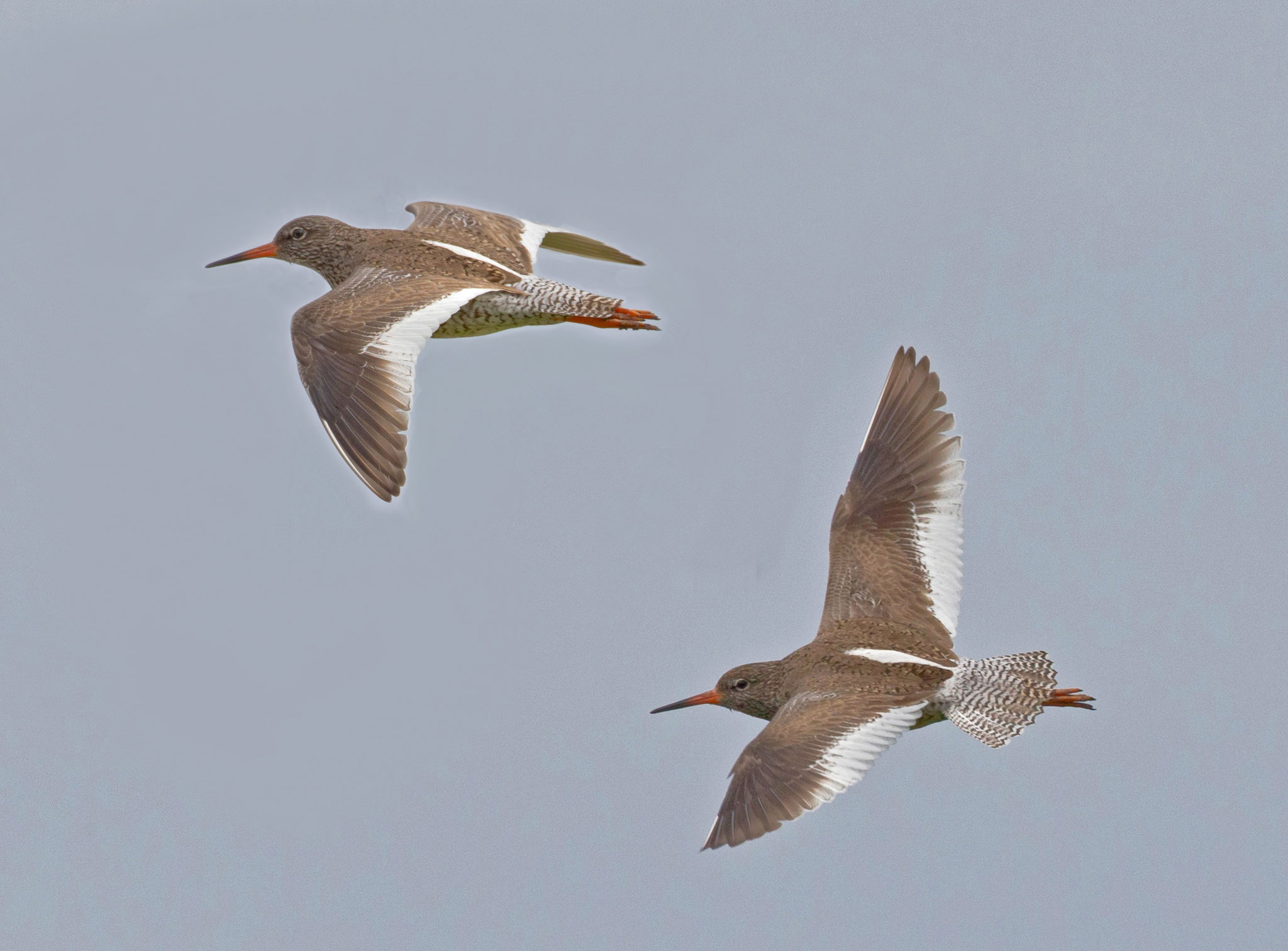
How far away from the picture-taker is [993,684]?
642 inches

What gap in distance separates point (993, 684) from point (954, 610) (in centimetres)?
111

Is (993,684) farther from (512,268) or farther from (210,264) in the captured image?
(210,264)

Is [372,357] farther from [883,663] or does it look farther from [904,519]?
[904,519]

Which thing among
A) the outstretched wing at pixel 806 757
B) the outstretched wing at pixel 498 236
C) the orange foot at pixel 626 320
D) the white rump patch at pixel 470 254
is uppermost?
the outstretched wing at pixel 498 236

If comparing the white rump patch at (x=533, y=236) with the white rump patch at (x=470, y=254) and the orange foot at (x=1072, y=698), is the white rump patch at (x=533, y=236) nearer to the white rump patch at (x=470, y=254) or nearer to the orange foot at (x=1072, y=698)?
the white rump patch at (x=470, y=254)

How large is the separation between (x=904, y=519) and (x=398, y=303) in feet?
13.8

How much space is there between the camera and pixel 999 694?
Result: 53.2 ft

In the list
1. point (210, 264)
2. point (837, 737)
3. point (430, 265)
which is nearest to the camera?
point (837, 737)

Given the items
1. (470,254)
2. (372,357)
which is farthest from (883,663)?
(470,254)

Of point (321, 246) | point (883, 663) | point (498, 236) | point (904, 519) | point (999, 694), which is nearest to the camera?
point (883, 663)

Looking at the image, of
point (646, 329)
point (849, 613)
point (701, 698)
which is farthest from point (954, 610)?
point (646, 329)

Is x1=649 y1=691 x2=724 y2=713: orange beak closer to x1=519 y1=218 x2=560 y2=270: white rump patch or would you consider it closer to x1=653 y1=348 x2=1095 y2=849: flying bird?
x1=653 y1=348 x2=1095 y2=849: flying bird

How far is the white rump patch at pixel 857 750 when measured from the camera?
576 inches

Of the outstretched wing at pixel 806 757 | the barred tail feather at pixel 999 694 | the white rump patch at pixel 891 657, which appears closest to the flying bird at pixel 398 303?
the outstretched wing at pixel 806 757
